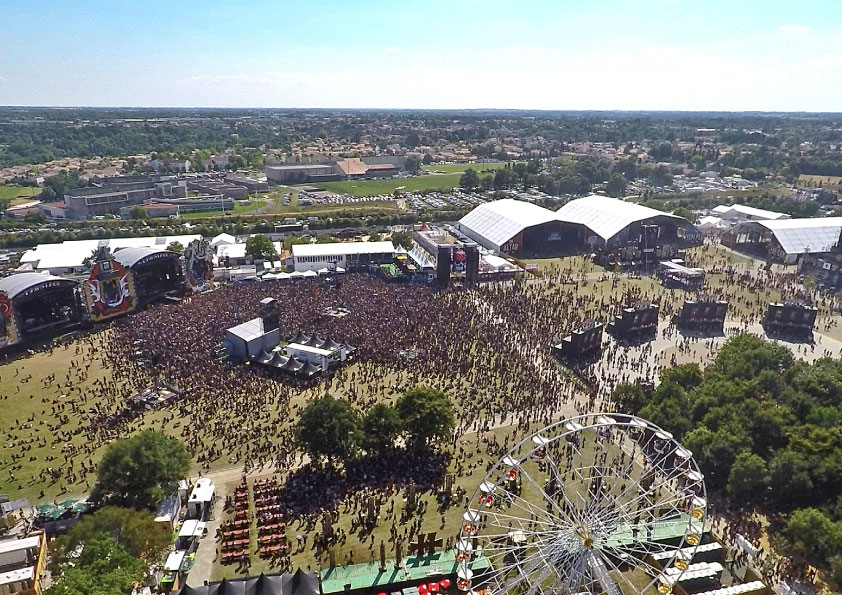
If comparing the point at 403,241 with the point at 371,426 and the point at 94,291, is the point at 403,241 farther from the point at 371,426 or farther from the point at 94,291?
the point at 371,426

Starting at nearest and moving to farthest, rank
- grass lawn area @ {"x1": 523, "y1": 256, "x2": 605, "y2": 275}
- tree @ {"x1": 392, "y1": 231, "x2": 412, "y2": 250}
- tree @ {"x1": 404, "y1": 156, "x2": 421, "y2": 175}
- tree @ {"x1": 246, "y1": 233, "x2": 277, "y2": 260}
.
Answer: tree @ {"x1": 246, "y1": 233, "x2": 277, "y2": 260} → grass lawn area @ {"x1": 523, "y1": 256, "x2": 605, "y2": 275} → tree @ {"x1": 392, "y1": 231, "x2": 412, "y2": 250} → tree @ {"x1": 404, "y1": 156, "x2": 421, "y2": 175}

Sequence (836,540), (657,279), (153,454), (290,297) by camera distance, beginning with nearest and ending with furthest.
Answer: (836,540)
(153,454)
(290,297)
(657,279)

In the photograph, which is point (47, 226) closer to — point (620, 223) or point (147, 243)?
point (147, 243)

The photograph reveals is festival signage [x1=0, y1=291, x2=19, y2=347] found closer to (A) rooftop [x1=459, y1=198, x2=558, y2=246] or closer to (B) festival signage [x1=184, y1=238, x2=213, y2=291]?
(B) festival signage [x1=184, y1=238, x2=213, y2=291]

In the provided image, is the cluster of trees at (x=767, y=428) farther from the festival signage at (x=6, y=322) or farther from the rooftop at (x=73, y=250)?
the rooftop at (x=73, y=250)

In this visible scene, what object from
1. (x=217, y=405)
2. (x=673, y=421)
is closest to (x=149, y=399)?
(x=217, y=405)

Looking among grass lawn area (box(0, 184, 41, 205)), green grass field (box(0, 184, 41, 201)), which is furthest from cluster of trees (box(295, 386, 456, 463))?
green grass field (box(0, 184, 41, 201))
